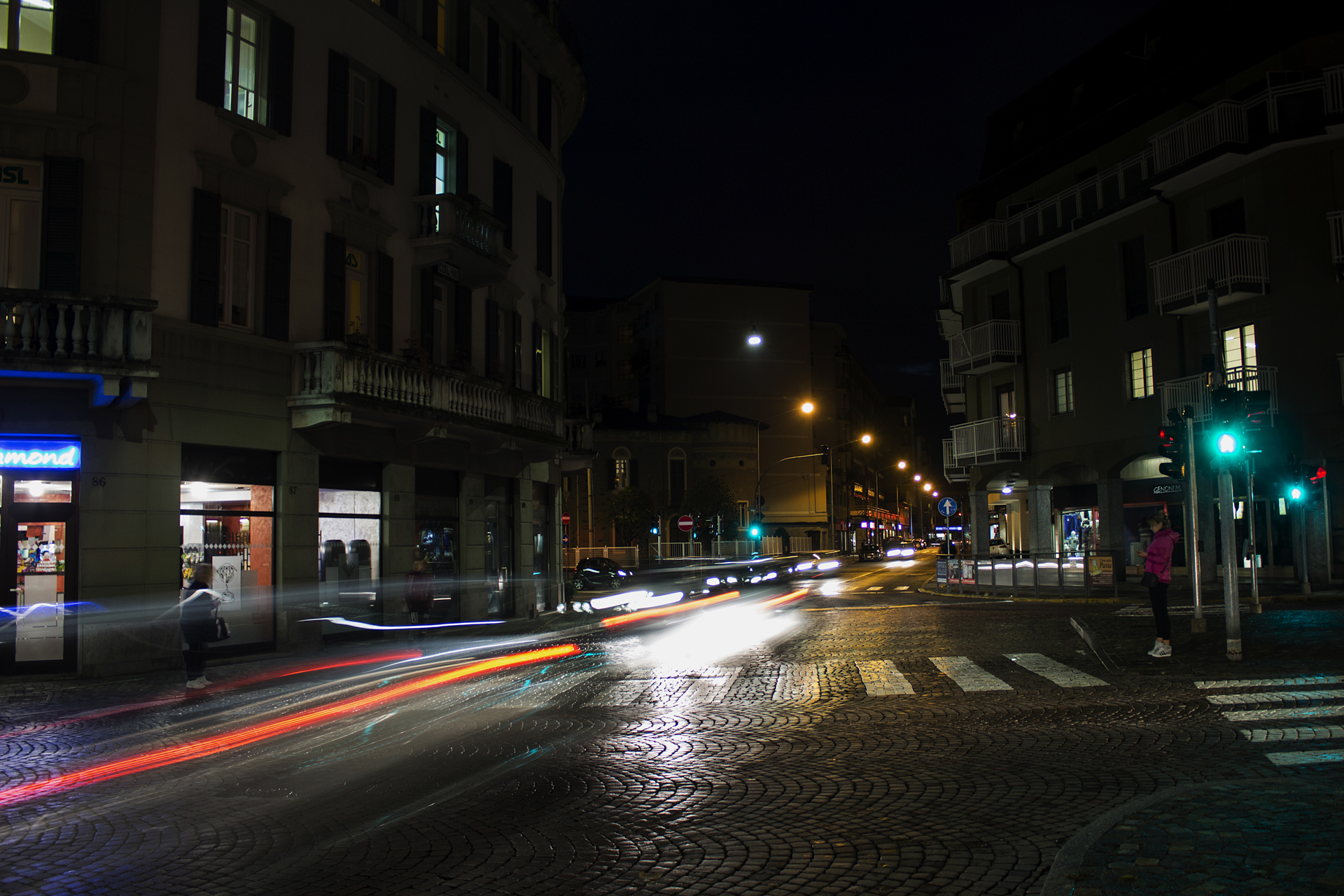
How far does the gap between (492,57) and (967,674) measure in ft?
63.7

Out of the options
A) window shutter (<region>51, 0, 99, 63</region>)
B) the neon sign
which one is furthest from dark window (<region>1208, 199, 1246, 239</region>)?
the neon sign

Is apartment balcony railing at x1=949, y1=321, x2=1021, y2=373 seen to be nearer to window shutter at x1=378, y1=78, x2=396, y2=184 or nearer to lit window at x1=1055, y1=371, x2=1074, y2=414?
lit window at x1=1055, y1=371, x2=1074, y2=414

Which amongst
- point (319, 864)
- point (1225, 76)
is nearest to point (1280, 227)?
point (1225, 76)

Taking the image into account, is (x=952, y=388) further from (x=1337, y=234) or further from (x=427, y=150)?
(x=427, y=150)

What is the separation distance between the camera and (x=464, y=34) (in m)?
23.2

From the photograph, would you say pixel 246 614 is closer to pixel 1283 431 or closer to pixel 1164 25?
pixel 1283 431

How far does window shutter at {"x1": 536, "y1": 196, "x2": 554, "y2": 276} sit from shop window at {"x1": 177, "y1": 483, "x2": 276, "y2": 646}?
1230 cm

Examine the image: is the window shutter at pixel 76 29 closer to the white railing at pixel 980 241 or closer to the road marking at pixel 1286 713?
the road marking at pixel 1286 713

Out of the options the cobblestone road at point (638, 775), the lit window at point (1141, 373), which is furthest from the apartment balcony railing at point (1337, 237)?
the cobblestone road at point (638, 775)

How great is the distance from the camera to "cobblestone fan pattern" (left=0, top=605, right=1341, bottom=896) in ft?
17.3

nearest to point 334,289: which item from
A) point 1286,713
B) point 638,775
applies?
point 638,775

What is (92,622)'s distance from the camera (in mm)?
14305

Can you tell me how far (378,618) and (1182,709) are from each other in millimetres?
14924

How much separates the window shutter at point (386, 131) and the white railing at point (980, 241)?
2135cm
